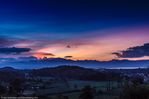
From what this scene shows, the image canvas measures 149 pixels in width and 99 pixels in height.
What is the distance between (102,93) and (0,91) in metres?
43.8

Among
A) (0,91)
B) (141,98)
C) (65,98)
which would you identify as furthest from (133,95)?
(0,91)

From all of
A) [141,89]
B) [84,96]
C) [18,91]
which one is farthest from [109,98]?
[141,89]

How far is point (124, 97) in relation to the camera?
284 ft

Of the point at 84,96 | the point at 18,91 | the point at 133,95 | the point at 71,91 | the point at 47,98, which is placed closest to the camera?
the point at 133,95

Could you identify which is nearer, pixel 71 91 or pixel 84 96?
pixel 84 96

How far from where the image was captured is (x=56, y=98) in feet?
426

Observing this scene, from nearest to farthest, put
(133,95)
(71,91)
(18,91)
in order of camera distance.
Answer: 1. (133,95)
2. (18,91)
3. (71,91)

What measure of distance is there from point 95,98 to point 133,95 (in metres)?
51.5

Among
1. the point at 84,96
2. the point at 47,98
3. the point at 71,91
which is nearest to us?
the point at 84,96

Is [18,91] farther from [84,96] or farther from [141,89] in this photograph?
[141,89]

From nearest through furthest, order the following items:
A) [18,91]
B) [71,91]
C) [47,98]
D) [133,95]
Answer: [133,95]
[47,98]
[18,91]
[71,91]

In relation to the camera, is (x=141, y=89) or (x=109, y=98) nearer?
(x=141, y=89)

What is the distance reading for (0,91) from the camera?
134m

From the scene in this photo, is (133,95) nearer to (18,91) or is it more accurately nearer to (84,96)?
(84,96)
